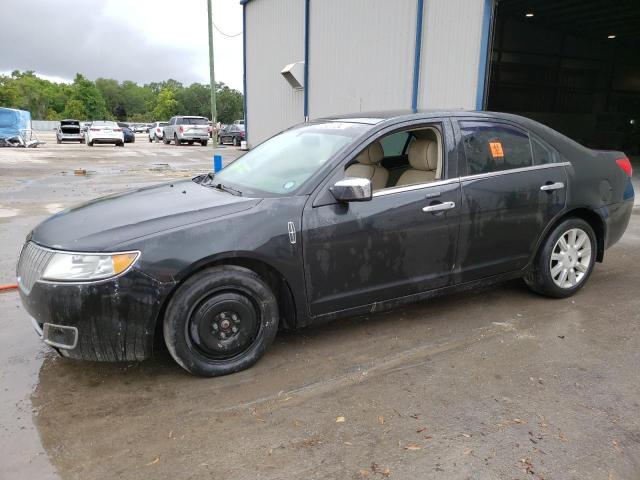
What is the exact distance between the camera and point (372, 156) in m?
4.26

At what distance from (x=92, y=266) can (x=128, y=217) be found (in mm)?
443

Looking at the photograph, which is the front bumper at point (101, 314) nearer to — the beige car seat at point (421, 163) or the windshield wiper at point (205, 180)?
the windshield wiper at point (205, 180)

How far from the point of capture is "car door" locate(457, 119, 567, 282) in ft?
13.0

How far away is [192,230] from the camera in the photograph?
10.2 feet

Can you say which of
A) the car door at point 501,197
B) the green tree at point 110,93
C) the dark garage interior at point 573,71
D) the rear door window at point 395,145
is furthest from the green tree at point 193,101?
the car door at point 501,197

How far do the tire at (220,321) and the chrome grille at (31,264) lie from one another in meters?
0.77

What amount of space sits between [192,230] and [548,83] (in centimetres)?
2388

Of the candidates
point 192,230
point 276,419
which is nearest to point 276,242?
point 192,230

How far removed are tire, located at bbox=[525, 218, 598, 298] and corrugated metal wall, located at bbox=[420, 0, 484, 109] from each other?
7481mm

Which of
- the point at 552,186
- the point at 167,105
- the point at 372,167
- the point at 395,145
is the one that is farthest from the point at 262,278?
the point at 167,105

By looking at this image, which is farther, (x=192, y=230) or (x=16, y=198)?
(x=16, y=198)

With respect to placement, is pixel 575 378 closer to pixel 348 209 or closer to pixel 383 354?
pixel 383 354

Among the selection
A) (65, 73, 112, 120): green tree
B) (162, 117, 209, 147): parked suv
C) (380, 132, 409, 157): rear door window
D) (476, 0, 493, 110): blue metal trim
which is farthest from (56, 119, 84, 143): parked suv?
(65, 73, 112, 120): green tree

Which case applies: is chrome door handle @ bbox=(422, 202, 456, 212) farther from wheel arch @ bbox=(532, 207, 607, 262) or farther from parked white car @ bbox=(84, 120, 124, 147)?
parked white car @ bbox=(84, 120, 124, 147)
